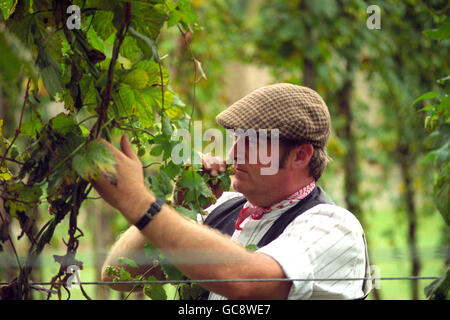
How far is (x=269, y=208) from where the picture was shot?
170 cm

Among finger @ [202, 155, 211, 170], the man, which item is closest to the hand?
the man

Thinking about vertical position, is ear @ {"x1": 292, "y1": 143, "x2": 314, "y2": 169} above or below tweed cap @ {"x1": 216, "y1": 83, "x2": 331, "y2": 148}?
below

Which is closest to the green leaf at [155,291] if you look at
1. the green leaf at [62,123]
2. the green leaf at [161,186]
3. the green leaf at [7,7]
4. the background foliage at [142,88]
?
the background foliage at [142,88]

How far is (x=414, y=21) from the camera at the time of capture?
431 cm

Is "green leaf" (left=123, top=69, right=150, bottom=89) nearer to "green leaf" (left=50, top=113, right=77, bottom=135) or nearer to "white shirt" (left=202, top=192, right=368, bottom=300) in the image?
"green leaf" (left=50, top=113, right=77, bottom=135)

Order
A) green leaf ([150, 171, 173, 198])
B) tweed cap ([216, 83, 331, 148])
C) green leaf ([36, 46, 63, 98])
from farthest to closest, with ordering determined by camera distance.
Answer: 1. tweed cap ([216, 83, 331, 148])
2. green leaf ([150, 171, 173, 198])
3. green leaf ([36, 46, 63, 98])

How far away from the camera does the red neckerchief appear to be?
168 centimetres

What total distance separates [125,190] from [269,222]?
59cm

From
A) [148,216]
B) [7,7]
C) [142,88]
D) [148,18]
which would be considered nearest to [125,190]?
[148,216]

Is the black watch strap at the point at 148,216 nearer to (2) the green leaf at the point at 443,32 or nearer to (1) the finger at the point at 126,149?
(1) the finger at the point at 126,149

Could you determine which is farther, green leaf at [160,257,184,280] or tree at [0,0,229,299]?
green leaf at [160,257,184,280]

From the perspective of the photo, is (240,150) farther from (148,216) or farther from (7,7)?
(7,7)

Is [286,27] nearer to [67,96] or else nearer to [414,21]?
[414,21]
